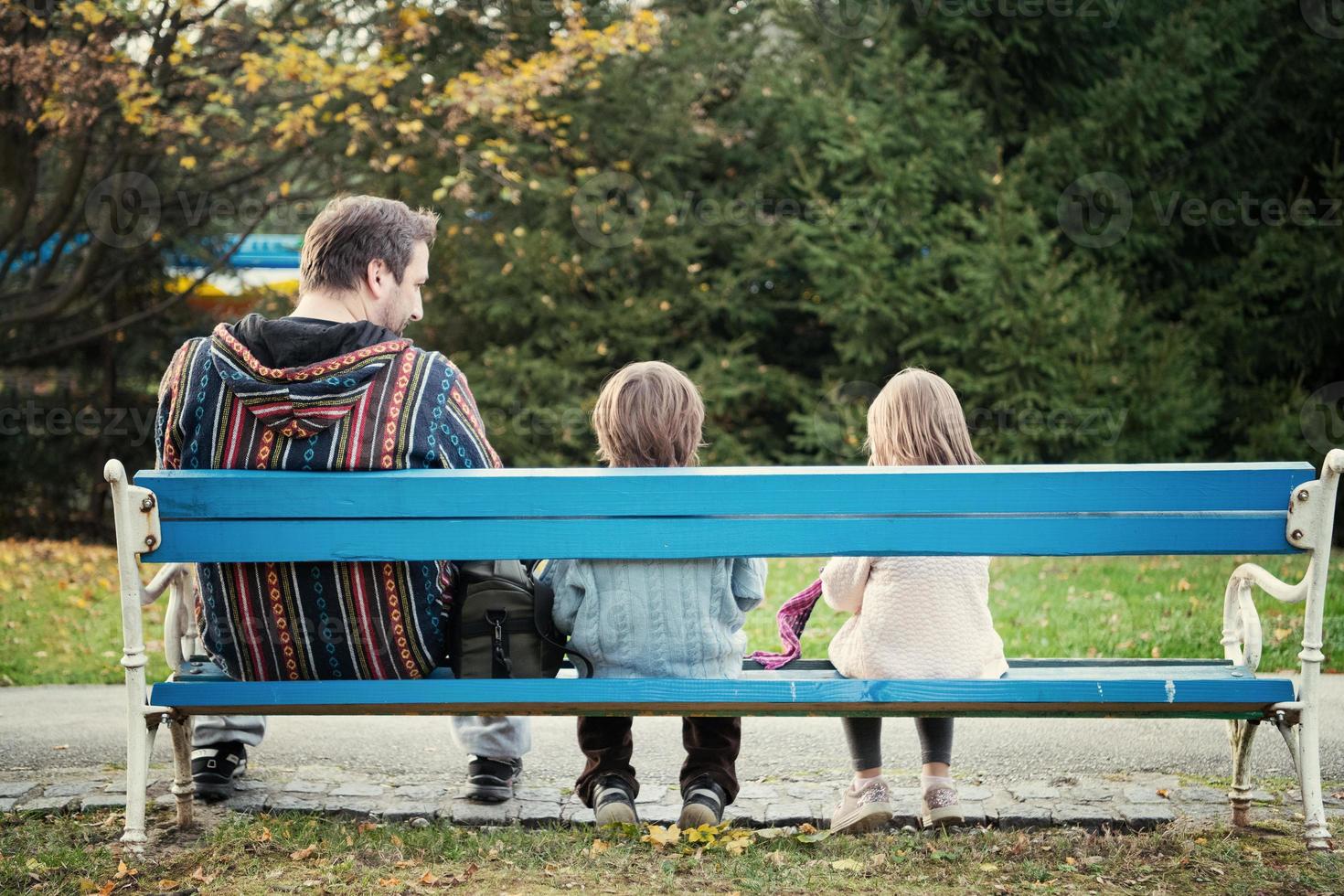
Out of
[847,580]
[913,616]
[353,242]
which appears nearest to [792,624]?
[847,580]

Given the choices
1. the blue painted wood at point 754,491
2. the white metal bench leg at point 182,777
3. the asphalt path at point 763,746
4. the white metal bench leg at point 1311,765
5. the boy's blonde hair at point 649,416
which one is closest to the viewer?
the blue painted wood at point 754,491

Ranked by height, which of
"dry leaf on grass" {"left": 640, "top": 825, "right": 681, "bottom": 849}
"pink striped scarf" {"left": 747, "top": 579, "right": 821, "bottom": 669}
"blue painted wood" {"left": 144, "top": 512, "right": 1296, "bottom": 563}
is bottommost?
"dry leaf on grass" {"left": 640, "top": 825, "right": 681, "bottom": 849}

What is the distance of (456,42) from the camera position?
1242 cm

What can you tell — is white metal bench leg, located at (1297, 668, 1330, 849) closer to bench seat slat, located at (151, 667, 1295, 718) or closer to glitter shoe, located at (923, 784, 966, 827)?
bench seat slat, located at (151, 667, 1295, 718)

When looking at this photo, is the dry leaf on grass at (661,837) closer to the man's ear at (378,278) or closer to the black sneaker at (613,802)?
the black sneaker at (613,802)

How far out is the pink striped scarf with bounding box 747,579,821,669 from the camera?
358cm

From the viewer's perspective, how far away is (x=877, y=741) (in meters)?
3.58

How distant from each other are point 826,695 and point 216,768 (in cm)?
191

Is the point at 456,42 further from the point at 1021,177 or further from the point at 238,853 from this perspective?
the point at 238,853

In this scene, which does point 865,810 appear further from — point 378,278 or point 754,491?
point 378,278

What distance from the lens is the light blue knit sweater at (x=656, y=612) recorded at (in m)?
3.28

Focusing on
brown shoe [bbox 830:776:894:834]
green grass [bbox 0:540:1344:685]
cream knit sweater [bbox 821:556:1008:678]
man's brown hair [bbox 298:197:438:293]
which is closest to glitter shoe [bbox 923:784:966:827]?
brown shoe [bbox 830:776:894:834]

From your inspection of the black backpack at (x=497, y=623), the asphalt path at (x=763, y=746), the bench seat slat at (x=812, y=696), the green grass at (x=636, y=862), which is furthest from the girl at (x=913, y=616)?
the black backpack at (x=497, y=623)

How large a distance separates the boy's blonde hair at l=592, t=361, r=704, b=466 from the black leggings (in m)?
0.90
